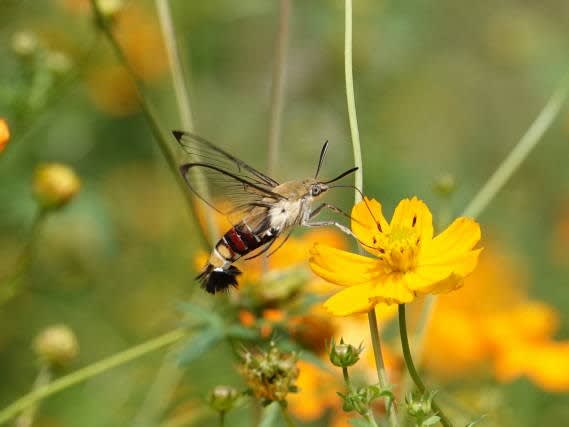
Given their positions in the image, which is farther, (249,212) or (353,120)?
(249,212)

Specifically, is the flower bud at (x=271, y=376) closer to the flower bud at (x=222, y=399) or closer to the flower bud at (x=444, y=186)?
the flower bud at (x=222, y=399)

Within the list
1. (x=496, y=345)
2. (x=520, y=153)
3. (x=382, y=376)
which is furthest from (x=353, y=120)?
(x=496, y=345)

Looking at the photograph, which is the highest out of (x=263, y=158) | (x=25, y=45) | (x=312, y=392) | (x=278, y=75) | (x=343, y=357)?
(x=263, y=158)

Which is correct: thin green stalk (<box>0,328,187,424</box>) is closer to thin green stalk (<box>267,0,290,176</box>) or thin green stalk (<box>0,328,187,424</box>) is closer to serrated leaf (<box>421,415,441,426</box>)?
thin green stalk (<box>267,0,290,176</box>)

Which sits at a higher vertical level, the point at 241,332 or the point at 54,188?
the point at 54,188

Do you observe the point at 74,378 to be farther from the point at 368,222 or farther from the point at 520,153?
the point at 520,153

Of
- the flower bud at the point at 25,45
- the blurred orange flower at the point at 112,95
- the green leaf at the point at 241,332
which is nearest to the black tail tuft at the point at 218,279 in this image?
the green leaf at the point at 241,332
